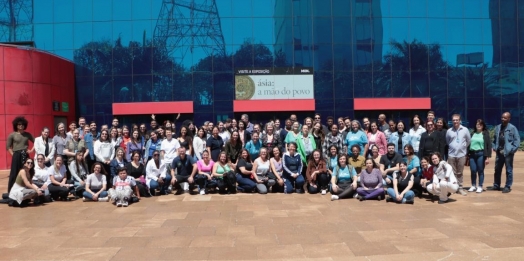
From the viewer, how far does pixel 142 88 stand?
23.2 meters

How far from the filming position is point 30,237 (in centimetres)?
651

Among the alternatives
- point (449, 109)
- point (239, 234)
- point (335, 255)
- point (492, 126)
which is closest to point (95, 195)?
point (239, 234)

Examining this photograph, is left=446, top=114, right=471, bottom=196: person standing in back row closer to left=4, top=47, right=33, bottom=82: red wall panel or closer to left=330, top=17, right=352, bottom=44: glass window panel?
left=330, top=17, right=352, bottom=44: glass window panel

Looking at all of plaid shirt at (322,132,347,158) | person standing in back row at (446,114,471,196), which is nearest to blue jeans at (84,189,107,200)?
plaid shirt at (322,132,347,158)

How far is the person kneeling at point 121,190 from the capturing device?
9.20 meters

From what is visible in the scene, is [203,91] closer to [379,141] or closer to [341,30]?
[341,30]

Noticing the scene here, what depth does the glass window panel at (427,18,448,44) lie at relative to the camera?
2406cm

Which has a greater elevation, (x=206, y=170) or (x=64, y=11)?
(x=64, y=11)

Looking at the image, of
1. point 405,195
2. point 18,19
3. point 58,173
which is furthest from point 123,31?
point 405,195

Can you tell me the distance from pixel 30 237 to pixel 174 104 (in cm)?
1658

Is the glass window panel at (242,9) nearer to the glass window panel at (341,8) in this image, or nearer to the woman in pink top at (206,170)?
the glass window panel at (341,8)

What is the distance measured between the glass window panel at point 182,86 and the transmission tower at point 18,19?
8.42 meters

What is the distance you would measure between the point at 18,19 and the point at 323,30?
1689 centimetres

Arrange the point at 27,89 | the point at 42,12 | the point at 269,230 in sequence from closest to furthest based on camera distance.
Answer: the point at 269,230 < the point at 27,89 < the point at 42,12
